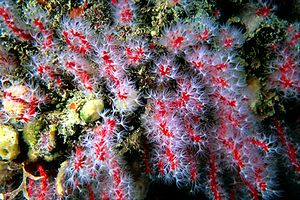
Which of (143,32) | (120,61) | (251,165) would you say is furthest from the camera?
(251,165)

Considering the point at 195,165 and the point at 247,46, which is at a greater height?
the point at 247,46

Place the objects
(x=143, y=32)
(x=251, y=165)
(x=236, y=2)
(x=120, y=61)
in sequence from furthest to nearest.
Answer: (x=236, y=2) → (x=251, y=165) → (x=143, y=32) → (x=120, y=61)

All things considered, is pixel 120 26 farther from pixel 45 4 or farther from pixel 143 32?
pixel 45 4

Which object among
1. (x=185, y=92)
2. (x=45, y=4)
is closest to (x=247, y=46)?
(x=185, y=92)

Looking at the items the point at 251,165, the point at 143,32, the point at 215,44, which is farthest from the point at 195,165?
the point at 143,32

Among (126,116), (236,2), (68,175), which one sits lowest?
(68,175)

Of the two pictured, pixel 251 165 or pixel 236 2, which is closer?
pixel 251 165
